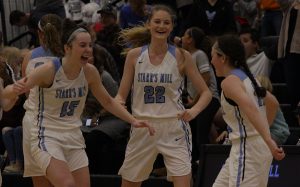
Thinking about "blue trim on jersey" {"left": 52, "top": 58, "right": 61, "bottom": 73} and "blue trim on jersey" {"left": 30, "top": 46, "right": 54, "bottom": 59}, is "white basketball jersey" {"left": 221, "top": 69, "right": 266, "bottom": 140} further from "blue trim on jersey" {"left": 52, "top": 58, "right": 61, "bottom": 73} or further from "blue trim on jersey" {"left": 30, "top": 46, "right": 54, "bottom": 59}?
"blue trim on jersey" {"left": 30, "top": 46, "right": 54, "bottom": 59}

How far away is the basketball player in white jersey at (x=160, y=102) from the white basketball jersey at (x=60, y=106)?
61 centimetres

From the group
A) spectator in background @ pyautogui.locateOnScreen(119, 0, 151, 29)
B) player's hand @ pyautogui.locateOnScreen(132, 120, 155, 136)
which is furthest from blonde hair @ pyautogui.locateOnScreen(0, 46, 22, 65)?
player's hand @ pyautogui.locateOnScreen(132, 120, 155, 136)

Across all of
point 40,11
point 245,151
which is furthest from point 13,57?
point 245,151

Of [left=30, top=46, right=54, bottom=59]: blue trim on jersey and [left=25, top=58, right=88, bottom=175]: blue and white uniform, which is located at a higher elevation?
[left=30, top=46, right=54, bottom=59]: blue trim on jersey

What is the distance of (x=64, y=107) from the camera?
22.1 ft

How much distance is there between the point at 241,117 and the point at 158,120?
3.88 feet

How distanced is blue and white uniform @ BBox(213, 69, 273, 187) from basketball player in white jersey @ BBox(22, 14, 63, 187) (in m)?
1.67

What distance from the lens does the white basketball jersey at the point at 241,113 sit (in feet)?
20.0

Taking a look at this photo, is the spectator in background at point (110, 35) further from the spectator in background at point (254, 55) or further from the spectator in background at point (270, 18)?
the spectator in background at point (270, 18)

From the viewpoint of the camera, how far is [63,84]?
6.67 metres

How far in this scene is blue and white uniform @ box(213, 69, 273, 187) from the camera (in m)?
6.04

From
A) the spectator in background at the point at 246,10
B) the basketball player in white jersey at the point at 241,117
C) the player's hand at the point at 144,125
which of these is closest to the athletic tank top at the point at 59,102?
the player's hand at the point at 144,125

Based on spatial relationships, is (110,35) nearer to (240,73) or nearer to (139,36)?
(139,36)

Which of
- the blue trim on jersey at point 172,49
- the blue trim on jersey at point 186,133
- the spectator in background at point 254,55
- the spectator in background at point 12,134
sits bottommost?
the spectator in background at point 12,134
